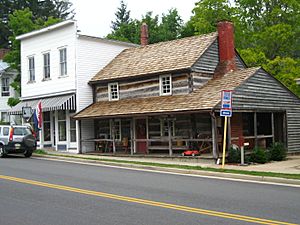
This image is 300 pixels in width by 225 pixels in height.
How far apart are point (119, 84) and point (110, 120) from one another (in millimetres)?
2272

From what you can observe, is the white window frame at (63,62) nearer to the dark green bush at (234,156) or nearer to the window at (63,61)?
the window at (63,61)

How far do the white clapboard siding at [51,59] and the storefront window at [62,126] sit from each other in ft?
5.03

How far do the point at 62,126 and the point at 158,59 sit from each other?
8438mm

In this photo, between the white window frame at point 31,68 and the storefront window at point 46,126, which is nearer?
the storefront window at point 46,126

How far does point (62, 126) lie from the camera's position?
29.9 meters

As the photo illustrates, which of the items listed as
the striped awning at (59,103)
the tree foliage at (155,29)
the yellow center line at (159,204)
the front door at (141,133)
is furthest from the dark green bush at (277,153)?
the tree foliage at (155,29)

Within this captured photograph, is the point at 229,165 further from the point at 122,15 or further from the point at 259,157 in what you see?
the point at 122,15

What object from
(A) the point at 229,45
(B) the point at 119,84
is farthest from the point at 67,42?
(A) the point at 229,45

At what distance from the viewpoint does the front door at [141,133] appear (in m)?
25.9

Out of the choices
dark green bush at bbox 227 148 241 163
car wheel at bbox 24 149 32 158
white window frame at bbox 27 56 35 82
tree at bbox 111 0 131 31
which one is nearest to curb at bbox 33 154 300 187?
dark green bush at bbox 227 148 241 163

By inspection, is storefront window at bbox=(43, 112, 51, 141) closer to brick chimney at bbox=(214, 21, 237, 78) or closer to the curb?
the curb

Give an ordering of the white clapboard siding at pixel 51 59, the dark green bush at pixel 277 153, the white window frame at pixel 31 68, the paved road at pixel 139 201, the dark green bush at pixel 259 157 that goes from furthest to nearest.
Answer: the white window frame at pixel 31 68 → the white clapboard siding at pixel 51 59 → the dark green bush at pixel 277 153 → the dark green bush at pixel 259 157 → the paved road at pixel 139 201

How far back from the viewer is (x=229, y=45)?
25.1 m

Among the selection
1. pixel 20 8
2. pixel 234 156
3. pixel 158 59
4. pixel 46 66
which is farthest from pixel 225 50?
pixel 20 8
